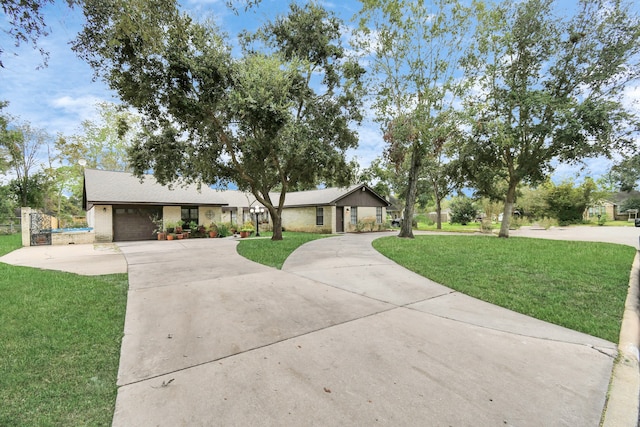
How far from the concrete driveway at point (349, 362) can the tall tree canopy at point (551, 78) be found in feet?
38.1

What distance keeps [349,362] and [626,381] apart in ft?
8.08

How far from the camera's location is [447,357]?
2869 millimetres

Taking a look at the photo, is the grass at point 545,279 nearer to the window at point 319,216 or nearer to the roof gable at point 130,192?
the window at point 319,216

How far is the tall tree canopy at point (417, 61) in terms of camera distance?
12797 mm

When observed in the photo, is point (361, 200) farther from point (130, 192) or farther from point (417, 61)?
point (130, 192)

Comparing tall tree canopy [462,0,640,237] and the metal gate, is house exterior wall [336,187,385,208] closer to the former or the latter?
tall tree canopy [462,0,640,237]

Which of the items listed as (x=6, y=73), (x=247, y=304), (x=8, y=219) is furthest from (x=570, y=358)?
(x=8, y=219)

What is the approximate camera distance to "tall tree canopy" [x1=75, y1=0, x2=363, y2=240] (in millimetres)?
9695

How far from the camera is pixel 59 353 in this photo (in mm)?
2965

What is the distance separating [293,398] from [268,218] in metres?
24.7

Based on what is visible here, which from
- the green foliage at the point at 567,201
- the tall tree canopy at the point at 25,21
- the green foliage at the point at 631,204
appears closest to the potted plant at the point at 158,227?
the tall tree canopy at the point at 25,21

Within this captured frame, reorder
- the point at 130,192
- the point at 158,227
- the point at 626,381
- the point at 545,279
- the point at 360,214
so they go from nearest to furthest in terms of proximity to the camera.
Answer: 1. the point at 626,381
2. the point at 545,279
3. the point at 130,192
4. the point at 158,227
5. the point at 360,214

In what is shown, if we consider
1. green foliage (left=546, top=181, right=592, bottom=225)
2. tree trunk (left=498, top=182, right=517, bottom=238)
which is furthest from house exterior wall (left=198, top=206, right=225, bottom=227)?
green foliage (left=546, top=181, right=592, bottom=225)

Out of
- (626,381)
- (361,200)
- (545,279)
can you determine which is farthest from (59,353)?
(361,200)
